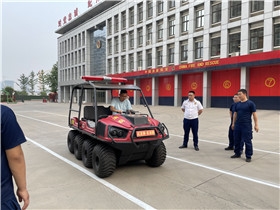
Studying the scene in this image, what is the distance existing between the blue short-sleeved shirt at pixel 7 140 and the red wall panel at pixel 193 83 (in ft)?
79.5

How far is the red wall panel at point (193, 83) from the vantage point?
25.0 meters

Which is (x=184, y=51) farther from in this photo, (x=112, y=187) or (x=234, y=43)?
(x=112, y=187)

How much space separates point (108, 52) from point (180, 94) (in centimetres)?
1661

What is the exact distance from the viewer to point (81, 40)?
1831 inches

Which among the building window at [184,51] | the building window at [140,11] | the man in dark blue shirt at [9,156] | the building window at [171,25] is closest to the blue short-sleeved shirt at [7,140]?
the man in dark blue shirt at [9,156]

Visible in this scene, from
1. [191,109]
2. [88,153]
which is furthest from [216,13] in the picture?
[88,153]

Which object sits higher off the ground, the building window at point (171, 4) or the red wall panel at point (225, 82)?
the building window at point (171, 4)

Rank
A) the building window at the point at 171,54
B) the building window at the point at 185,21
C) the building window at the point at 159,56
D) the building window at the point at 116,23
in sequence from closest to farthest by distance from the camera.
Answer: the building window at the point at 185,21 → the building window at the point at 171,54 → the building window at the point at 159,56 → the building window at the point at 116,23

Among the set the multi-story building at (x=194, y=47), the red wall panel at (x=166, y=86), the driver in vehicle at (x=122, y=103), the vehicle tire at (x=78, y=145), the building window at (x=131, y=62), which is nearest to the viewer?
the driver in vehicle at (x=122, y=103)

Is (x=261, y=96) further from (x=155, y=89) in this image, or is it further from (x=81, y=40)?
(x=81, y=40)

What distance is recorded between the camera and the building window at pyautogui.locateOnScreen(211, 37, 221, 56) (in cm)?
2317

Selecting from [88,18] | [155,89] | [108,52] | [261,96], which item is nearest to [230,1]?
[261,96]

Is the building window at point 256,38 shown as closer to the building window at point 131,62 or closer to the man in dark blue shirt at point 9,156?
the building window at point 131,62

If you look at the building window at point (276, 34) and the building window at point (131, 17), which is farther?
the building window at point (131, 17)
